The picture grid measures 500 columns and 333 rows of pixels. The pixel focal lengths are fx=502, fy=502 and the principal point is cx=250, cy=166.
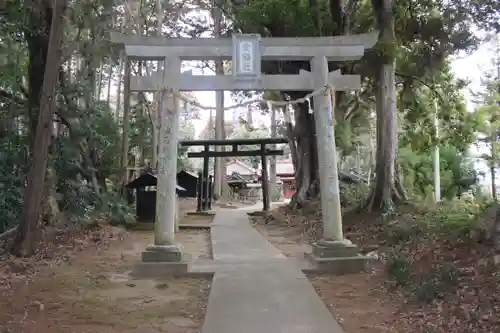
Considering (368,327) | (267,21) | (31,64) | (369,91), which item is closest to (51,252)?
(31,64)

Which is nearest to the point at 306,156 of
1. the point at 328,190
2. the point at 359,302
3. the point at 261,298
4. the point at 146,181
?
the point at 146,181

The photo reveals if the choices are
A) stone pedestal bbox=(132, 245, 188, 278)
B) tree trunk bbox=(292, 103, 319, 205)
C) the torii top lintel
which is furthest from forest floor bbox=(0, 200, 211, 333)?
tree trunk bbox=(292, 103, 319, 205)

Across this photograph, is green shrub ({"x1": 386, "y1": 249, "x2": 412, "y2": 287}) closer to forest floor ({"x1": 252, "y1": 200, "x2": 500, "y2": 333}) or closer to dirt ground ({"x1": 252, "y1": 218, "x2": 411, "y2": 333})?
forest floor ({"x1": 252, "y1": 200, "x2": 500, "y2": 333})

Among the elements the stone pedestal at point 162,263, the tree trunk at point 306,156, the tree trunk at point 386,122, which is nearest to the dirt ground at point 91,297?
the stone pedestal at point 162,263

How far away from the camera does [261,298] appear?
20.2ft

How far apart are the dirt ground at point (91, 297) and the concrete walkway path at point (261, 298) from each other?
0.30 metres

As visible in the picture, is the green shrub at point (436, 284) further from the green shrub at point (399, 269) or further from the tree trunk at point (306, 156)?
the tree trunk at point (306, 156)

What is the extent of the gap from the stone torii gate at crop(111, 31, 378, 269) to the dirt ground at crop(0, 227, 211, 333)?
39.1 inches

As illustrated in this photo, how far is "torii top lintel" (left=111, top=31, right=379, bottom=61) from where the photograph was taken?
8.32m

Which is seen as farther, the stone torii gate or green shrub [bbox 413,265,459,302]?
the stone torii gate

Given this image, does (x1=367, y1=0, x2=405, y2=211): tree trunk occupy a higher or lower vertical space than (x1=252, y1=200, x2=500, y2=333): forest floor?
higher

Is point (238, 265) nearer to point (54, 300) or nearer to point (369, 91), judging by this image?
point (54, 300)

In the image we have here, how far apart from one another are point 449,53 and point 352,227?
5491mm

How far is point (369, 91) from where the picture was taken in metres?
18.1
